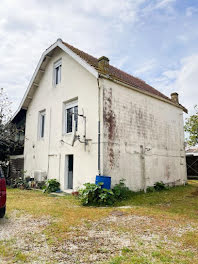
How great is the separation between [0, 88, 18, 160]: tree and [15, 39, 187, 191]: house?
4.57 ft

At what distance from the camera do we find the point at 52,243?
3.57 m

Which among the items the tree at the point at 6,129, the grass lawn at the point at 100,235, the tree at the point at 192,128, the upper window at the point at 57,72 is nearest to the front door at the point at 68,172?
the grass lawn at the point at 100,235

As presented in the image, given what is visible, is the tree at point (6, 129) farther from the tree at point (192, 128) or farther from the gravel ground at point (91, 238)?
the tree at point (192, 128)

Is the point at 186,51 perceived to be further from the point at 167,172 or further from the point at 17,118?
the point at 17,118

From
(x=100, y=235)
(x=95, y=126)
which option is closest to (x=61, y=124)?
(x=95, y=126)

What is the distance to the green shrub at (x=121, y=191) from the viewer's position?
7.80 m

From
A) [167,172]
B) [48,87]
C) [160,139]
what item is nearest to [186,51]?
[160,139]

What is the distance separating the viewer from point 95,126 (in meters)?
8.73

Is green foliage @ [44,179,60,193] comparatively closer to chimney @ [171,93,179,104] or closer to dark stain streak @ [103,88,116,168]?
dark stain streak @ [103,88,116,168]

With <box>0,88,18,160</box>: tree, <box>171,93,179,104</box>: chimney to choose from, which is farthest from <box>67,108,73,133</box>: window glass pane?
<box>171,93,179,104</box>: chimney

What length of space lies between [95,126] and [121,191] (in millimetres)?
3077

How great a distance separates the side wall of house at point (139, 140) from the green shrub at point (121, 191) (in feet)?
0.81

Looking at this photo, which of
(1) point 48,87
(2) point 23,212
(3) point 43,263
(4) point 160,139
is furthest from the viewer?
(1) point 48,87

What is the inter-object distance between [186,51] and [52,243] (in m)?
10.2
